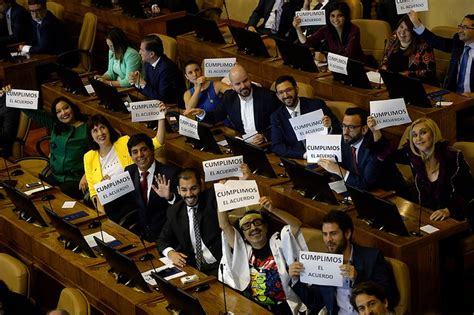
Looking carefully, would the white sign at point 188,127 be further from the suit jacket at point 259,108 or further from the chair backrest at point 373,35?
the chair backrest at point 373,35

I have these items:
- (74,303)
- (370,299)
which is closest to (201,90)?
(74,303)

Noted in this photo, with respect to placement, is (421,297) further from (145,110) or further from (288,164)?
(145,110)

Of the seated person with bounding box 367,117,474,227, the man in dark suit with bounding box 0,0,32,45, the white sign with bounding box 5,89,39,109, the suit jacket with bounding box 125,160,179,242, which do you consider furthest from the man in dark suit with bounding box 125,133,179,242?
the man in dark suit with bounding box 0,0,32,45

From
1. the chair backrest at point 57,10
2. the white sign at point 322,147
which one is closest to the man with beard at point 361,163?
the white sign at point 322,147

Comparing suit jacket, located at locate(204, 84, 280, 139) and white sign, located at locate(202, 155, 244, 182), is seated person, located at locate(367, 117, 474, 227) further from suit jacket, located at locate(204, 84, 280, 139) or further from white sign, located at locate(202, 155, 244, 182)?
suit jacket, located at locate(204, 84, 280, 139)

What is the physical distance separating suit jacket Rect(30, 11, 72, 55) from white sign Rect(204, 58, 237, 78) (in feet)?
8.52

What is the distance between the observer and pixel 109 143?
7.91 metres

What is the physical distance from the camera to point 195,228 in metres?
6.77

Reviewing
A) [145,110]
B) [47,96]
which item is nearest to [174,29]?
[47,96]

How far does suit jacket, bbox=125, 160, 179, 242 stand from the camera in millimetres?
7355

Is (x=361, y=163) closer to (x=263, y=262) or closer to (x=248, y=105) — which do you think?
(x=263, y=262)

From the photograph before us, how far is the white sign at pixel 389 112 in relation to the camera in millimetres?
7039

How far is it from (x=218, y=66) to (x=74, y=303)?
10.7 ft

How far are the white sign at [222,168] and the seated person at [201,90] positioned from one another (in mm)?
1752
